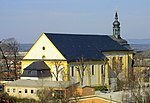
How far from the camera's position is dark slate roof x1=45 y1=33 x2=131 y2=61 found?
42388 mm

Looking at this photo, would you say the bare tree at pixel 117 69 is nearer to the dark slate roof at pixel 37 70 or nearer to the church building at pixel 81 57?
the church building at pixel 81 57

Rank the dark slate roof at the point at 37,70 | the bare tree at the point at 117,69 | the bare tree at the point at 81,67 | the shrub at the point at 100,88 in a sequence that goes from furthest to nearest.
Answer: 1. the bare tree at the point at 117,69
2. the bare tree at the point at 81,67
3. the shrub at the point at 100,88
4. the dark slate roof at the point at 37,70

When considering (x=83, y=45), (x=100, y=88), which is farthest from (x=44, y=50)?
(x=100, y=88)

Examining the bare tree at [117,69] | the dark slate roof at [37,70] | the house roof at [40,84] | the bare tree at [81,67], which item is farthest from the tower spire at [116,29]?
the house roof at [40,84]

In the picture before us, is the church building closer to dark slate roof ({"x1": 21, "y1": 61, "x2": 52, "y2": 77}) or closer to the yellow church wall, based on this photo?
the yellow church wall

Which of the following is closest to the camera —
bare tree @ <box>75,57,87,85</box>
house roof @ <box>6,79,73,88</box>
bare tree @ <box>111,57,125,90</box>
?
house roof @ <box>6,79,73,88</box>

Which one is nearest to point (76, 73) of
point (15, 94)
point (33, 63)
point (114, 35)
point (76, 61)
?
point (76, 61)

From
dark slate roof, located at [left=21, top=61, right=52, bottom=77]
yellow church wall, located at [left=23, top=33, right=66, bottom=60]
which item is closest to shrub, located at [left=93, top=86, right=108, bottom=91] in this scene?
yellow church wall, located at [left=23, top=33, right=66, bottom=60]

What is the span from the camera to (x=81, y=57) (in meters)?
42.8

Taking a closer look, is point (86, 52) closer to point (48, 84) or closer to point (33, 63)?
point (33, 63)

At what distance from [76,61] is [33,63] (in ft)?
15.1

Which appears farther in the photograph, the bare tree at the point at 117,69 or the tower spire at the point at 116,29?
the tower spire at the point at 116,29

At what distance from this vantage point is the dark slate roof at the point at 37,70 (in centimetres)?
4062

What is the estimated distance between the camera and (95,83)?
147ft
